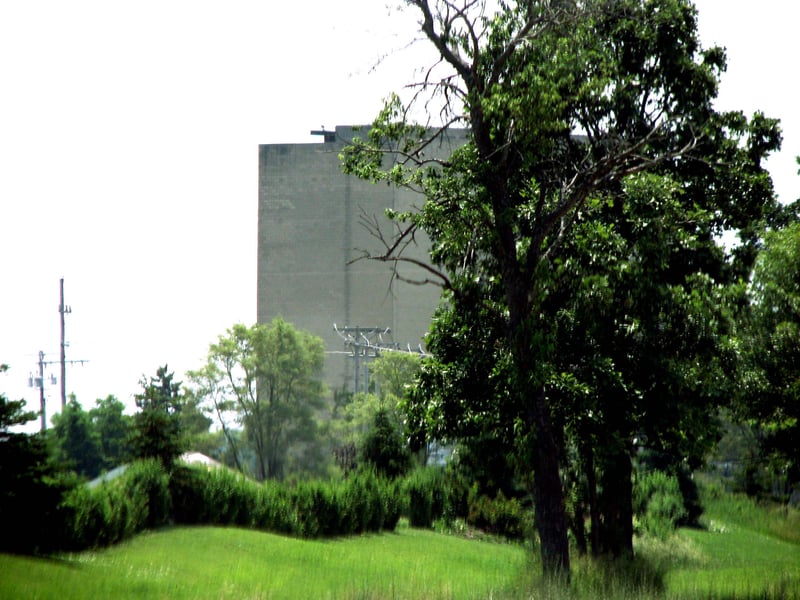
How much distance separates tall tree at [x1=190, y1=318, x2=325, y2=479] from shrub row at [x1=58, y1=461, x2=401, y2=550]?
29033 mm

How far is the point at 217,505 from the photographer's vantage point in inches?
943

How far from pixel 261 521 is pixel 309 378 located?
1464 inches

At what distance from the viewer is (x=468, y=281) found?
56.5 feet

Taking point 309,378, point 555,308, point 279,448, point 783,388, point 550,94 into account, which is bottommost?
point 279,448

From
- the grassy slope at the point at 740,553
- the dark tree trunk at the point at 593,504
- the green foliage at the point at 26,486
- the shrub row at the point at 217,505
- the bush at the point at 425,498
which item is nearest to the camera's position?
the grassy slope at the point at 740,553

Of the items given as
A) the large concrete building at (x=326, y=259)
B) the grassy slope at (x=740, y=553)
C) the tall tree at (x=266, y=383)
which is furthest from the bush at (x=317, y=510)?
the large concrete building at (x=326, y=259)

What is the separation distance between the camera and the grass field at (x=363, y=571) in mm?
13853

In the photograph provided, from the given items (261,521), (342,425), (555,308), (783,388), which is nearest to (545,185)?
(555,308)

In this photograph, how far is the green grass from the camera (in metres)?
14.0

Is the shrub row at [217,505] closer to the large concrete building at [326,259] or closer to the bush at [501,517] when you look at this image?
the bush at [501,517]

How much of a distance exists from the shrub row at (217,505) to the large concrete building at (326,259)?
3733cm

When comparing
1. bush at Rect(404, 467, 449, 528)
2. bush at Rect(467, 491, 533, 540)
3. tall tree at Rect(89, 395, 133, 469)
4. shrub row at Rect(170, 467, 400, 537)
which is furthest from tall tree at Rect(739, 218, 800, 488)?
tall tree at Rect(89, 395, 133, 469)

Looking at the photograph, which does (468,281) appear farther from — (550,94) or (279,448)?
(279,448)

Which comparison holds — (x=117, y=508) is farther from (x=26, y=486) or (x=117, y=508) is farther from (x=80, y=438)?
(x=80, y=438)
